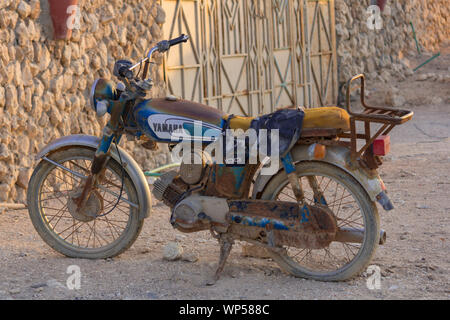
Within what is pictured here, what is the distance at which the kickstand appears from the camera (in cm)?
386

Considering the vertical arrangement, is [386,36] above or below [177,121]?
above

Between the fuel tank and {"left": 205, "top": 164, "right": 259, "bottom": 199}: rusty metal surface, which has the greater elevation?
the fuel tank

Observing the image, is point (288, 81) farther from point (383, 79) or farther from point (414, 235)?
point (414, 235)

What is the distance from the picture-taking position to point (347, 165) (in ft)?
12.0

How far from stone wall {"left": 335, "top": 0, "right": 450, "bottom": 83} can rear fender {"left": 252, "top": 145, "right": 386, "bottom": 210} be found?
8.98 meters

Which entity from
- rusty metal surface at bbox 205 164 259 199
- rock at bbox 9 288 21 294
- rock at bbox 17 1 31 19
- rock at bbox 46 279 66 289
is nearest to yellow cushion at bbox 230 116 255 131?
rusty metal surface at bbox 205 164 259 199

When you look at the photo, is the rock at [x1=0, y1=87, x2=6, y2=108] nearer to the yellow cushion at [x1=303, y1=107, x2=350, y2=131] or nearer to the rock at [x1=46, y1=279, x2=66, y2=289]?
the rock at [x1=46, y1=279, x2=66, y2=289]

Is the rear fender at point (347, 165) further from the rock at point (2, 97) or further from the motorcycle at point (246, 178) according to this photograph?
the rock at point (2, 97)

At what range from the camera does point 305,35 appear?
11.4m

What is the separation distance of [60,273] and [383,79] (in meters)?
10.6

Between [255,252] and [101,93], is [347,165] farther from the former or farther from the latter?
[101,93]

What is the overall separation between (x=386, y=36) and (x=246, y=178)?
1101 centimetres

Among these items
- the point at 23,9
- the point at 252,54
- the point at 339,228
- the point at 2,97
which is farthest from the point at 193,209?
the point at 252,54
